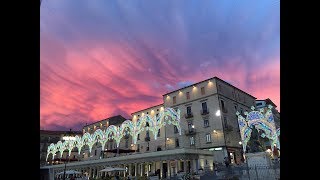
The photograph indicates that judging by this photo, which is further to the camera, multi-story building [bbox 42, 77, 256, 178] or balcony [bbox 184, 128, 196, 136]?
balcony [bbox 184, 128, 196, 136]

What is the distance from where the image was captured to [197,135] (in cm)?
4341

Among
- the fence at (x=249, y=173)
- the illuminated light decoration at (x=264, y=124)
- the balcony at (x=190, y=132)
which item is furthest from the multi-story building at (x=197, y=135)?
the fence at (x=249, y=173)

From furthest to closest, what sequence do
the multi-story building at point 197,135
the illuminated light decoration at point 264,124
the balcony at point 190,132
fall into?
the balcony at point 190,132 → the multi-story building at point 197,135 → the illuminated light decoration at point 264,124

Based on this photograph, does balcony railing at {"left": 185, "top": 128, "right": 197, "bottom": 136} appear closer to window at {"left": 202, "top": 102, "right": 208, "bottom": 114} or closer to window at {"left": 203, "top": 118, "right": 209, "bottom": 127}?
window at {"left": 203, "top": 118, "right": 209, "bottom": 127}

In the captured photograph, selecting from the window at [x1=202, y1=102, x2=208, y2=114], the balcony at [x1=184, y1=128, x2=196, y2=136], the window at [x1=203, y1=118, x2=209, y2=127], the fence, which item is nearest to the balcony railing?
the balcony at [x1=184, y1=128, x2=196, y2=136]

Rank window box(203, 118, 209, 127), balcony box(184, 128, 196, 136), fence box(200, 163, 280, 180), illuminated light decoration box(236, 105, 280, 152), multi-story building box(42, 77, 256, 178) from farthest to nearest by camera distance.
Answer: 1. balcony box(184, 128, 196, 136)
2. window box(203, 118, 209, 127)
3. multi-story building box(42, 77, 256, 178)
4. illuminated light decoration box(236, 105, 280, 152)
5. fence box(200, 163, 280, 180)

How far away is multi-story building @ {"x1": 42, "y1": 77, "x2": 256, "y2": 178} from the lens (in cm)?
3747

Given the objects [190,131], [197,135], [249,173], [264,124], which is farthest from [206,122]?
[249,173]

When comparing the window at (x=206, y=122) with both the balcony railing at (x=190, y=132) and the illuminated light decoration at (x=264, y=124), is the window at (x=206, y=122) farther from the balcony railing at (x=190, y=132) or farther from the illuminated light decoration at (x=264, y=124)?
the illuminated light decoration at (x=264, y=124)

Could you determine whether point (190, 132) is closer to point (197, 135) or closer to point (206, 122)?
point (197, 135)

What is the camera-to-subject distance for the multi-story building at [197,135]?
1475 inches
